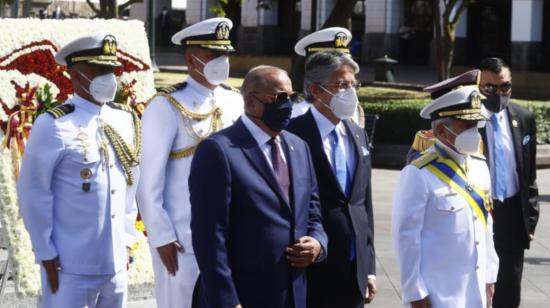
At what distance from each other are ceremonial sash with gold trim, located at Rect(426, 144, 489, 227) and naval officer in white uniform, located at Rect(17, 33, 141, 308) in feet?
5.39

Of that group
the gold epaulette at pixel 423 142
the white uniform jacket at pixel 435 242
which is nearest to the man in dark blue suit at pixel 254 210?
the white uniform jacket at pixel 435 242

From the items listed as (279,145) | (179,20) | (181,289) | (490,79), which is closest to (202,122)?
(181,289)

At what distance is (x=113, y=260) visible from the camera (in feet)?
20.8

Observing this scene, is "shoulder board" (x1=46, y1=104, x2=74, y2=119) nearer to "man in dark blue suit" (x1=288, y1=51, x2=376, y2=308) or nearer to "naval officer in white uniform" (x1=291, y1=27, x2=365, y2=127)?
"man in dark blue suit" (x1=288, y1=51, x2=376, y2=308)

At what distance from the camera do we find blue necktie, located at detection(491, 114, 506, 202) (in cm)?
796

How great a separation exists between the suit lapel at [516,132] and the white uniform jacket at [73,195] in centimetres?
282

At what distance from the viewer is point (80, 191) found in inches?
248

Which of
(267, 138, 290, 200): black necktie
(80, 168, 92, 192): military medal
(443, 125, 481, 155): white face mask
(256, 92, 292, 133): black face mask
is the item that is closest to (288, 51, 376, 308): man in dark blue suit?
(443, 125, 481, 155): white face mask

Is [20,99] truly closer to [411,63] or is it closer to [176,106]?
[176,106]

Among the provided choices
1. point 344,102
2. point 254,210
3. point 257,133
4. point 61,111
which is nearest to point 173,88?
point 61,111

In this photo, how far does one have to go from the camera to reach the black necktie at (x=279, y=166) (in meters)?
5.47

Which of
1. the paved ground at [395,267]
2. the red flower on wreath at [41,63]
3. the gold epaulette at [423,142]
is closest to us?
the gold epaulette at [423,142]

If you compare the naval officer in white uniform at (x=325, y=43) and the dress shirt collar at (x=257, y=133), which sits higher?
the naval officer in white uniform at (x=325, y=43)

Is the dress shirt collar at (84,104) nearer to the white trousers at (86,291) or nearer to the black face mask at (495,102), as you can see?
the white trousers at (86,291)
